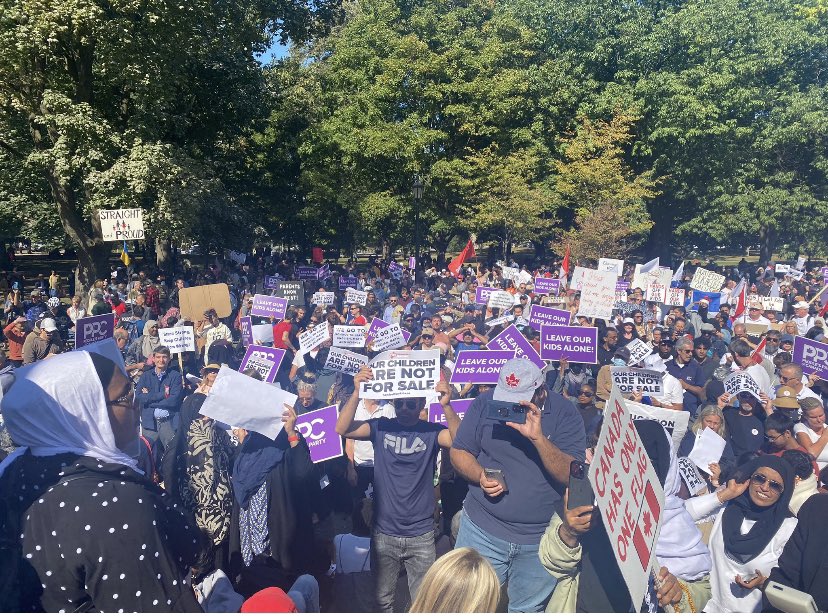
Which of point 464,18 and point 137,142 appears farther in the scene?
point 464,18

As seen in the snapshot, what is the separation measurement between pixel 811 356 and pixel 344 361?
582 cm

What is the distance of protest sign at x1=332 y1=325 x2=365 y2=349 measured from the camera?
10.9 m

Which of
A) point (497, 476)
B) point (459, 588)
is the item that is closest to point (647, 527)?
point (459, 588)

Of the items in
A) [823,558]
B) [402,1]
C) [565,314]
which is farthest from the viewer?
[402,1]

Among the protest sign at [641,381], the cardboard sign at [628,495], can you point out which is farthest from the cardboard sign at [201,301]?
the cardboard sign at [628,495]

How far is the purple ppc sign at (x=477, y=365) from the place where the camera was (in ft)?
27.5

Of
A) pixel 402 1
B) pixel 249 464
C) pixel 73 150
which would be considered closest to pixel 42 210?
pixel 73 150

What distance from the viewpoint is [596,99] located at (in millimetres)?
33344

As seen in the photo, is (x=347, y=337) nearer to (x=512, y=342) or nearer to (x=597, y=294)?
(x=512, y=342)

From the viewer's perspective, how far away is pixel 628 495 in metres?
3.36

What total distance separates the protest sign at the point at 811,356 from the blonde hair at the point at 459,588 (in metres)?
7.64

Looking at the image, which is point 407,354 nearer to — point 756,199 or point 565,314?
point 565,314

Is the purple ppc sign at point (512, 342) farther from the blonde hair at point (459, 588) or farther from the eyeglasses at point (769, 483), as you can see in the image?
the blonde hair at point (459, 588)

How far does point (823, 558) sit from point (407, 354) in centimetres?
315
